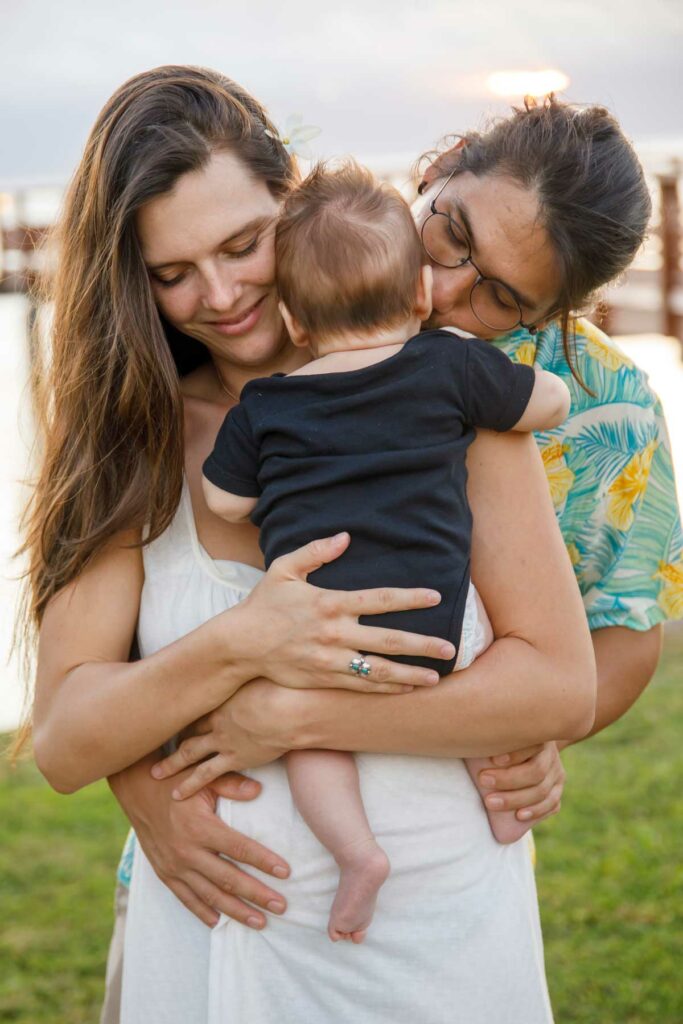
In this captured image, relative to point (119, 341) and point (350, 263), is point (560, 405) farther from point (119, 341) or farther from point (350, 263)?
point (119, 341)

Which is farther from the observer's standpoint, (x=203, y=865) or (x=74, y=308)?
(x=74, y=308)

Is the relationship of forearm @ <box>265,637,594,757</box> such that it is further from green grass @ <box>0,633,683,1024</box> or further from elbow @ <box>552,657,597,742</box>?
green grass @ <box>0,633,683,1024</box>

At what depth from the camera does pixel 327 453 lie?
1.63 meters

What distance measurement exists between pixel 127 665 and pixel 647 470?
990 mm

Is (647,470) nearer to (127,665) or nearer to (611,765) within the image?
(127,665)

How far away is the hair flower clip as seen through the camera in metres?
2.09

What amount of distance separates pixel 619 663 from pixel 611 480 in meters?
0.35

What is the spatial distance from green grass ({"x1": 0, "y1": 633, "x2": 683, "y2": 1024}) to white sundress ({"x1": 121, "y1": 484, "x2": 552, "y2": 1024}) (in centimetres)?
183

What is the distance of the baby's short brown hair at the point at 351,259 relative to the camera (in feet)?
5.49

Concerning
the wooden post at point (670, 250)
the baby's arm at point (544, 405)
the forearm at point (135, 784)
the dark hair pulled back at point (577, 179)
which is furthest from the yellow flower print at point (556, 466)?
the wooden post at point (670, 250)

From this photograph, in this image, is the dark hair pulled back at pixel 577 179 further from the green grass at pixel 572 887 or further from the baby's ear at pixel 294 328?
the green grass at pixel 572 887

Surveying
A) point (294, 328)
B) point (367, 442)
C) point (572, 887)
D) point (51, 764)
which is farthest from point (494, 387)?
point (572, 887)

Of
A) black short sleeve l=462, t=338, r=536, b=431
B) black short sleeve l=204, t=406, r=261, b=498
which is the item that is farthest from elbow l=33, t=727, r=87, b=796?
black short sleeve l=462, t=338, r=536, b=431

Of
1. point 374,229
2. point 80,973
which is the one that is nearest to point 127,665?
point 374,229
